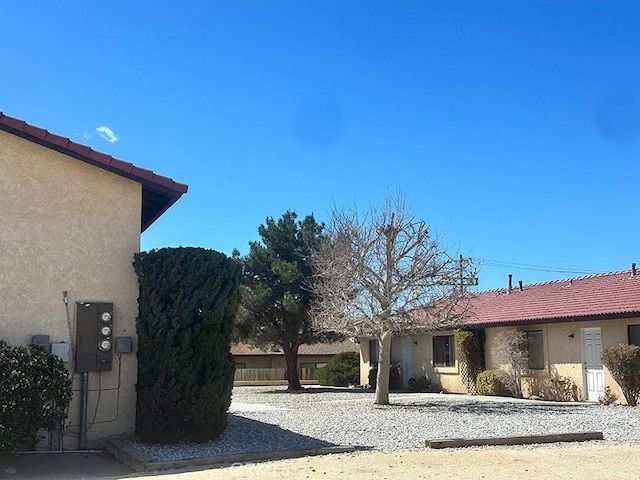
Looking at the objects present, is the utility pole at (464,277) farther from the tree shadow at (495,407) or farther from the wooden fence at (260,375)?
the wooden fence at (260,375)

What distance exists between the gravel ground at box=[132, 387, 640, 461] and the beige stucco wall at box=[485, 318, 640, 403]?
166cm

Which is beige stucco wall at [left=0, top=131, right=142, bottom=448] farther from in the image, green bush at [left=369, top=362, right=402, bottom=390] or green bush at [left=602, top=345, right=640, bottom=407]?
green bush at [left=369, top=362, right=402, bottom=390]

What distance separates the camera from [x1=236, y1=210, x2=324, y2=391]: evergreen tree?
96.8 feet

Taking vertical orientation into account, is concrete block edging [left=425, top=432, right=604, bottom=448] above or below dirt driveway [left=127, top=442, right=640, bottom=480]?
above

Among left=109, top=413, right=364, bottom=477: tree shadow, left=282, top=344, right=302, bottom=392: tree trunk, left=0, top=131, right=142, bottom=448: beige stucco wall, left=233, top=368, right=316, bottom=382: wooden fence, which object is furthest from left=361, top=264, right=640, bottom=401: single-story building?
left=233, top=368, right=316, bottom=382: wooden fence

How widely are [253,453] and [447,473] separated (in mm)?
3014

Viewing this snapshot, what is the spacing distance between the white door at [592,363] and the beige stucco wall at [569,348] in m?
0.13

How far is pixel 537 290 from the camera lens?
27.7 m

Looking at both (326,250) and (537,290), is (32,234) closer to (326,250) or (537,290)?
(326,250)

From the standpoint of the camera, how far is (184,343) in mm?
11375

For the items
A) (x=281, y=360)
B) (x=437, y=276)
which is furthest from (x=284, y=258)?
(x=281, y=360)

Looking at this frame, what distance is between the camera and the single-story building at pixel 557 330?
2148 cm

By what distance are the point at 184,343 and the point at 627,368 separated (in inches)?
548

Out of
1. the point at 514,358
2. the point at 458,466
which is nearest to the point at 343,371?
the point at 514,358
